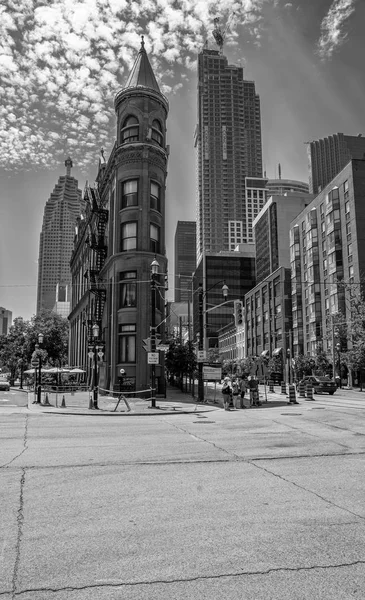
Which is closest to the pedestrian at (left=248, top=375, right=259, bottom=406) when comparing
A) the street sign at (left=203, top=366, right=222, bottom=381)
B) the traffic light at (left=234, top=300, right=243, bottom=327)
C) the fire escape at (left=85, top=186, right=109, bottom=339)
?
the street sign at (left=203, top=366, right=222, bottom=381)

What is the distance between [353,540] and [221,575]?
202cm

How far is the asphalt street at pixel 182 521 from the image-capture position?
4.56 m

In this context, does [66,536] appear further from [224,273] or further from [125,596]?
[224,273]

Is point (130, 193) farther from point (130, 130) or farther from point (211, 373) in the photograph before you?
point (211, 373)

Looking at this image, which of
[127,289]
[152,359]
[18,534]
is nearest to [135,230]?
[127,289]

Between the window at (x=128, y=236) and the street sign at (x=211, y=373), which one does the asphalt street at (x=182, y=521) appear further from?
the window at (x=128, y=236)

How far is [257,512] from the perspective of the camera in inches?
268

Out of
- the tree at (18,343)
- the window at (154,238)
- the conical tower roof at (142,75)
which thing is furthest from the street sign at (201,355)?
the tree at (18,343)

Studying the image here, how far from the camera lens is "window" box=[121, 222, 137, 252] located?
126 feet

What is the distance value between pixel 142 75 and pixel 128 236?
14619mm

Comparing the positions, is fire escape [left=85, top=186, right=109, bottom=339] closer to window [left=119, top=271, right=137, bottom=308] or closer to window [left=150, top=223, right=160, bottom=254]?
window [left=119, top=271, right=137, bottom=308]

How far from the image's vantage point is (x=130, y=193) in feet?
128

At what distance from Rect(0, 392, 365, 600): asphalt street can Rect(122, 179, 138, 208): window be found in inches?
1131

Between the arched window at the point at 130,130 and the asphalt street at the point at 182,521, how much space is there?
32128 mm
